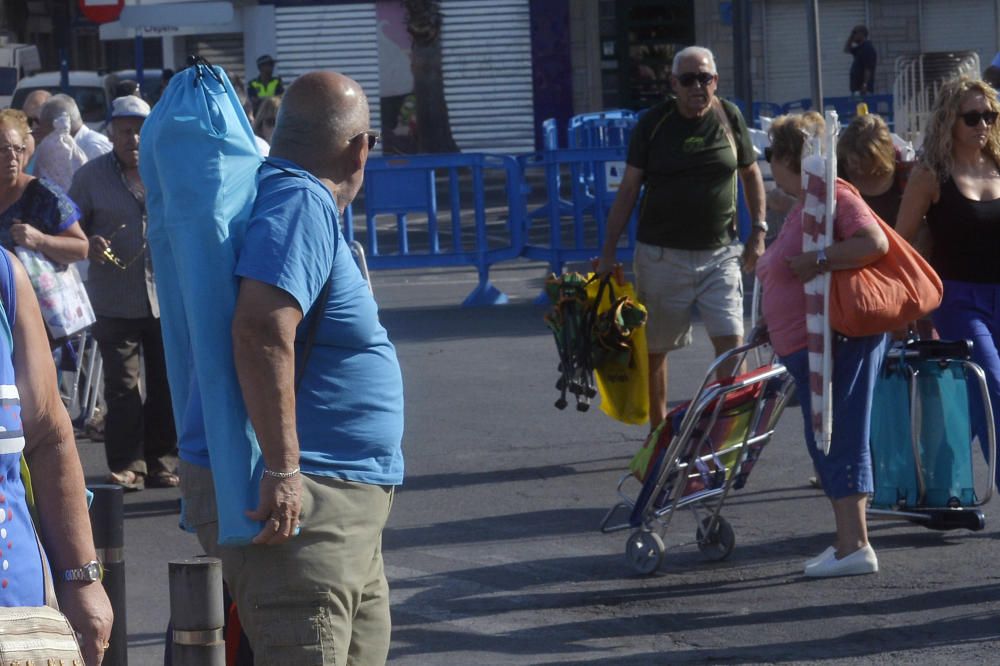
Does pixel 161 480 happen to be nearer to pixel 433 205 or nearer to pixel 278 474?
pixel 278 474

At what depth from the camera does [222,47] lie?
33.0m

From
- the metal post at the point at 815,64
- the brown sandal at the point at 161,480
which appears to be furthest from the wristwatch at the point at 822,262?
the metal post at the point at 815,64

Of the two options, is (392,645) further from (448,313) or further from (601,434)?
(448,313)

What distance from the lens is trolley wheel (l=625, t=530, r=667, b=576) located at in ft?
20.2

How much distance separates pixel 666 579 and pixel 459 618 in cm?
86

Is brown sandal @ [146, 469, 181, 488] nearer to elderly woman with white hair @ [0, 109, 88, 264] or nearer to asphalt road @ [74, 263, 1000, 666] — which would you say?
asphalt road @ [74, 263, 1000, 666]

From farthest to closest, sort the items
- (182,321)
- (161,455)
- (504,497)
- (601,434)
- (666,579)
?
(601,434) → (161,455) → (504,497) → (666,579) → (182,321)

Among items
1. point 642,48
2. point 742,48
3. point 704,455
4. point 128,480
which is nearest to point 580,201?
point 128,480

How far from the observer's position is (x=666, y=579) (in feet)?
20.4

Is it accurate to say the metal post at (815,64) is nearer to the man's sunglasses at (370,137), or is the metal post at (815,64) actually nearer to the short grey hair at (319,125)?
the man's sunglasses at (370,137)

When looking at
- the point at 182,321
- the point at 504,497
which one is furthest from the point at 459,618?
the point at 182,321

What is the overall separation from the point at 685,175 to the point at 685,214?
0.60 feet

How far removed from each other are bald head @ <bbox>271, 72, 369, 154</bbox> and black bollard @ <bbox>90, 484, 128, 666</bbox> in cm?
104

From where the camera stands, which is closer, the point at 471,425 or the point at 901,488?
the point at 901,488
